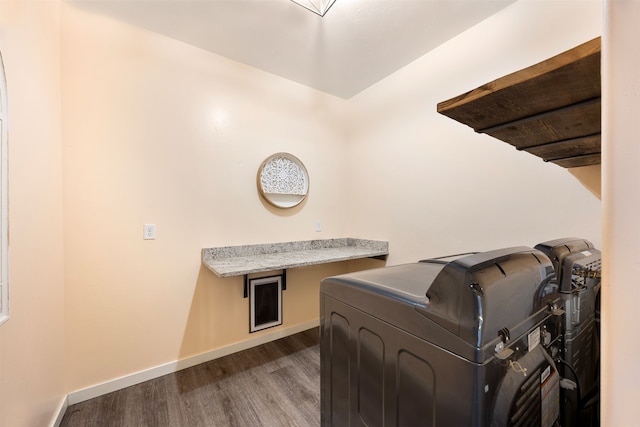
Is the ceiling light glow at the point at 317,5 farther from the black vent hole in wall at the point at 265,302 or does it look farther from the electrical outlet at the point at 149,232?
the black vent hole in wall at the point at 265,302

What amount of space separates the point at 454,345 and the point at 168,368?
7.24 ft

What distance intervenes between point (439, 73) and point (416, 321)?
6.98 feet

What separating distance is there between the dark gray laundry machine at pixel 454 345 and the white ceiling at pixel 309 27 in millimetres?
1806

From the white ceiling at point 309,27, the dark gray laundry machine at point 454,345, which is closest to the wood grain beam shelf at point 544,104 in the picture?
the dark gray laundry machine at point 454,345

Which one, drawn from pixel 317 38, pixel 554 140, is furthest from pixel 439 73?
pixel 554 140

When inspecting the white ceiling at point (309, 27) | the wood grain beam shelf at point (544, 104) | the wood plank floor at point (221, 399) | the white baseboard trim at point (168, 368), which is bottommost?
the wood plank floor at point (221, 399)

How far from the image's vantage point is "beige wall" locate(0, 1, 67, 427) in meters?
1.01

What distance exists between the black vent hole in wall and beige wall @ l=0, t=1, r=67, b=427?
124 cm

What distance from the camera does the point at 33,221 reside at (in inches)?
47.3

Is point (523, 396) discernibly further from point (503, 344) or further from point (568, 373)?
point (568, 373)

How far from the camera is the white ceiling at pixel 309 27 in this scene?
1.70 meters

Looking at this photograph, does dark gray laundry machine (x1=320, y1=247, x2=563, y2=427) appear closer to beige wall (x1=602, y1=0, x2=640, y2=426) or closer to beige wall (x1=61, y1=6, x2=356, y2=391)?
beige wall (x1=602, y1=0, x2=640, y2=426)

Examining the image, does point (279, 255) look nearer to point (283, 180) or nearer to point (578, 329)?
point (283, 180)

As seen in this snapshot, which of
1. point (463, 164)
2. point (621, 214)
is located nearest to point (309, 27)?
point (463, 164)
